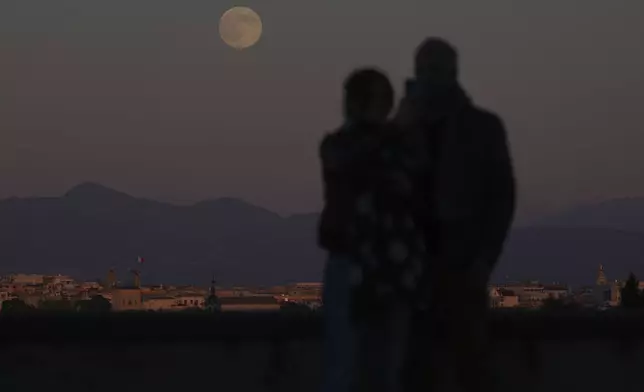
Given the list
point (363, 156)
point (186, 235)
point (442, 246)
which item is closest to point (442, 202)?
point (442, 246)

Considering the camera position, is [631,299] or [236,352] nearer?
[236,352]

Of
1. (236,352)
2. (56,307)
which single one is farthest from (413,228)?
(56,307)

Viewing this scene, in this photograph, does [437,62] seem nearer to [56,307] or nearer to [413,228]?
[413,228]

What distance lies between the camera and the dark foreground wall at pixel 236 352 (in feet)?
18.5

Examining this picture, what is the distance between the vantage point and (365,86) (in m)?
4.18

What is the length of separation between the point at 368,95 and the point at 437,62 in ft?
1.51

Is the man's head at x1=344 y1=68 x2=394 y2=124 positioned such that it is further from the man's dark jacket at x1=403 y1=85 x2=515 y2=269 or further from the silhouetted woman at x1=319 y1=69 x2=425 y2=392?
the man's dark jacket at x1=403 y1=85 x2=515 y2=269

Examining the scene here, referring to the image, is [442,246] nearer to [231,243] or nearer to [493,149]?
[493,149]

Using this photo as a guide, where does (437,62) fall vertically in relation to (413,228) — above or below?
above

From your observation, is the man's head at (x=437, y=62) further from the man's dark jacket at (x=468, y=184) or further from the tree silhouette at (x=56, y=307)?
the tree silhouette at (x=56, y=307)

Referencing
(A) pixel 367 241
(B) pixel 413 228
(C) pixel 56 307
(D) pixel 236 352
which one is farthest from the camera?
(C) pixel 56 307

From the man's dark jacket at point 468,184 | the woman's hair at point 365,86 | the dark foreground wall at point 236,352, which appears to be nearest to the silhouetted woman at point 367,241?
the woman's hair at point 365,86

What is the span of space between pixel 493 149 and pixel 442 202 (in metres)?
0.30

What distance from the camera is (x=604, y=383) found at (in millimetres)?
6059
